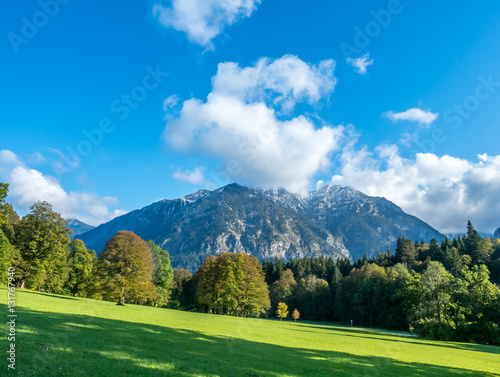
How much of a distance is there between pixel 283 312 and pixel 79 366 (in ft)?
316

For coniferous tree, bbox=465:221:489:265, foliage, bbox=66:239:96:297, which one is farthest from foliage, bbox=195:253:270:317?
coniferous tree, bbox=465:221:489:265

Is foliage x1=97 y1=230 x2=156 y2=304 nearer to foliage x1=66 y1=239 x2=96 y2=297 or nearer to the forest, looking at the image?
the forest

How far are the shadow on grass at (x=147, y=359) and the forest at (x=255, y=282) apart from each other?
14.4 meters

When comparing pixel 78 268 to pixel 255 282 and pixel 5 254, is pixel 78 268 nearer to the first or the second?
pixel 5 254

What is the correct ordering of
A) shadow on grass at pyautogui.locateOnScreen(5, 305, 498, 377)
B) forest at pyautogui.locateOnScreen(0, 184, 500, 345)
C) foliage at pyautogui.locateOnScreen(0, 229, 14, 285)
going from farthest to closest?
foliage at pyautogui.locateOnScreen(0, 229, 14, 285) < forest at pyautogui.locateOnScreen(0, 184, 500, 345) < shadow on grass at pyautogui.locateOnScreen(5, 305, 498, 377)

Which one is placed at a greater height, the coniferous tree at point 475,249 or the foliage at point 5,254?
the coniferous tree at point 475,249

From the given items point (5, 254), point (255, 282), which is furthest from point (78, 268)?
point (255, 282)

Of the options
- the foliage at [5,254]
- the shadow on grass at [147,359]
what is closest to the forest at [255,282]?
the foliage at [5,254]

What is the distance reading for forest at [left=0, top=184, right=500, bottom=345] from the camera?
50875 mm

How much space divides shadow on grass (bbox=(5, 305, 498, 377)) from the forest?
1441cm

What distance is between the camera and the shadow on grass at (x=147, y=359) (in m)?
11.0

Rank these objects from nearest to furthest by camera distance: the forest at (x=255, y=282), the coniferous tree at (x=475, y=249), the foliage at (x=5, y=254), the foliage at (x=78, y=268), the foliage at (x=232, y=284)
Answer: the forest at (x=255, y=282) < the foliage at (x=5, y=254) < the foliage at (x=232, y=284) < the foliage at (x=78, y=268) < the coniferous tree at (x=475, y=249)

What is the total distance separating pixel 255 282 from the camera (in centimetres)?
8019

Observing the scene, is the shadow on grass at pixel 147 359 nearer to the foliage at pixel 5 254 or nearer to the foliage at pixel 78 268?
the foliage at pixel 5 254
